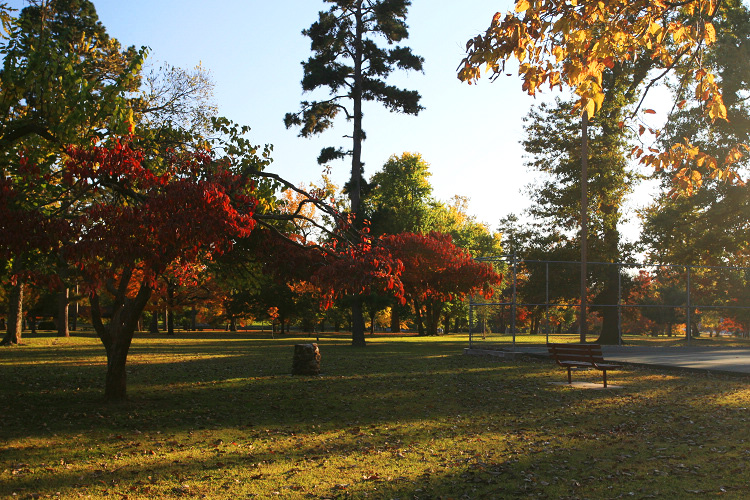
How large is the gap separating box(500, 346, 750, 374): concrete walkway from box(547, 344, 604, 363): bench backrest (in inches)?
162

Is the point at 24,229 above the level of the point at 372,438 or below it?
above

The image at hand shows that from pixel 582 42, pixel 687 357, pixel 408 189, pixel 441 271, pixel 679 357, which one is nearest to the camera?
pixel 582 42

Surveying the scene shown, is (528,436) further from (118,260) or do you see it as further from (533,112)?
(533,112)

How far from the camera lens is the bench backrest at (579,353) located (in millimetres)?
14094

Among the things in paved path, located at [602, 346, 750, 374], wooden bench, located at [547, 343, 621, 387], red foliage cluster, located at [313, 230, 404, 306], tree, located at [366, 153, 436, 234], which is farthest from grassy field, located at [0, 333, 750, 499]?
tree, located at [366, 153, 436, 234]

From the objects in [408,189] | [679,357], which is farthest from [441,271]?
[408,189]

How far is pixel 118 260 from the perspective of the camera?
7.71 m

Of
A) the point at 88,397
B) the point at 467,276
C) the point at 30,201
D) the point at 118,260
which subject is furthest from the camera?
the point at 467,276

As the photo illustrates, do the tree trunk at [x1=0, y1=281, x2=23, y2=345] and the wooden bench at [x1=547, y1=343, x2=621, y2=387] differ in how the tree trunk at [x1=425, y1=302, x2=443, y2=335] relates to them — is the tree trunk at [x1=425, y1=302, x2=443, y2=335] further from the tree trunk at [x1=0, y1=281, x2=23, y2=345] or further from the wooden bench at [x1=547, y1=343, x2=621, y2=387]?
the wooden bench at [x1=547, y1=343, x2=621, y2=387]

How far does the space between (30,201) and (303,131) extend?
22535 mm

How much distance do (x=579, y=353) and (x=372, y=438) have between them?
736cm

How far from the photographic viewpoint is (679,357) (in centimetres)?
2175

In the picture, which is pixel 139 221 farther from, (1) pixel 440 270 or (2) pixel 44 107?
(1) pixel 440 270

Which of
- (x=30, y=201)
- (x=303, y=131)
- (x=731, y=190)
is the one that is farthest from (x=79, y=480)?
(x=731, y=190)
